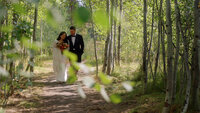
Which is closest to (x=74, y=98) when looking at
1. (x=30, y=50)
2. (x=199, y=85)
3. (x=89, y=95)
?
(x=89, y=95)

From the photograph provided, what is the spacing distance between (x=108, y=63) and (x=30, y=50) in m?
8.87

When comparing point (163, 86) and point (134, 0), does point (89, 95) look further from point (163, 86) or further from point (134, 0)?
point (134, 0)

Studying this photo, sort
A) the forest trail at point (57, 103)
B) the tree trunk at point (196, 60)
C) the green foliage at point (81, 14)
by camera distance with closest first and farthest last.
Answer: the green foliage at point (81, 14) → the tree trunk at point (196, 60) → the forest trail at point (57, 103)

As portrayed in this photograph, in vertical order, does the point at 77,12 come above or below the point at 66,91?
above

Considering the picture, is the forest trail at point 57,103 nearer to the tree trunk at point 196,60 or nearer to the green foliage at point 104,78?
the tree trunk at point 196,60

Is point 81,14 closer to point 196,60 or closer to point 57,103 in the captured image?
point 196,60

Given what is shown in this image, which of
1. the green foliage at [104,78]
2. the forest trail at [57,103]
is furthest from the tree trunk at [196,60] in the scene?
the green foliage at [104,78]

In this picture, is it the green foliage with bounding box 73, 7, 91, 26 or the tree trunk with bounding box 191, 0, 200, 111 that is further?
the tree trunk with bounding box 191, 0, 200, 111

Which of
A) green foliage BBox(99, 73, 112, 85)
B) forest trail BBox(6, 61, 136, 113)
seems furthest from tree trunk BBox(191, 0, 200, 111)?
green foliage BBox(99, 73, 112, 85)

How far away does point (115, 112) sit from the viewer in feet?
15.1

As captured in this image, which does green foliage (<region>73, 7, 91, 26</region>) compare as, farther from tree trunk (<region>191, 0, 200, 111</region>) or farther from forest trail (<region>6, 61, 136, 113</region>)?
forest trail (<region>6, 61, 136, 113</region>)

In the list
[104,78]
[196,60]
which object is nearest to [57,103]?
[196,60]

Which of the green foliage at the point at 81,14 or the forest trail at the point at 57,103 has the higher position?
the green foliage at the point at 81,14

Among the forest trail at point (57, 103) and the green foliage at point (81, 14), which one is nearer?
the green foliage at point (81, 14)
